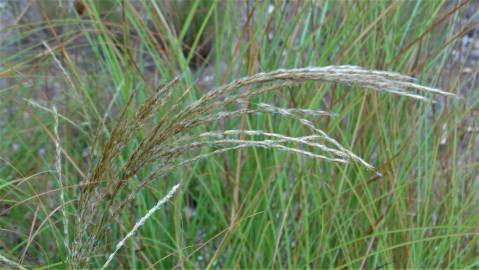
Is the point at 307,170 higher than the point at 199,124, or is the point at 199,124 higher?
the point at 199,124

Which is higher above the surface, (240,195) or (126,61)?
(126,61)

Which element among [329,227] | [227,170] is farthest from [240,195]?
[329,227]

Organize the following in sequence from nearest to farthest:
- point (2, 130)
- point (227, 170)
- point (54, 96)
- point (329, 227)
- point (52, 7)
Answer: point (329, 227) → point (227, 170) → point (2, 130) → point (54, 96) → point (52, 7)

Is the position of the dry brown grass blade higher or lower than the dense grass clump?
higher

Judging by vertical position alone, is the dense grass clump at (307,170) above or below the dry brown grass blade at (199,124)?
below

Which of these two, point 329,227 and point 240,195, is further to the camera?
point 240,195

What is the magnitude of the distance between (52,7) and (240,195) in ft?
4.96

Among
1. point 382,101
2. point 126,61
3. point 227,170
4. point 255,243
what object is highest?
point 126,61

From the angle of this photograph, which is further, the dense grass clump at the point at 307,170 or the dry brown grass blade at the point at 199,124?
the dense grass clump at the point at 307,170

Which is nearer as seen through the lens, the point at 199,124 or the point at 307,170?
the point at 199,124

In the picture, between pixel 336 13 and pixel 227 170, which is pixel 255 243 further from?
pixel 336 13

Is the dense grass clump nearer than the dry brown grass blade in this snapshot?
No

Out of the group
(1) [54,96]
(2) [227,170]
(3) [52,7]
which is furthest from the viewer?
(3) [52,7]

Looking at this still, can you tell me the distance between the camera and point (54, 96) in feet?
7.90
